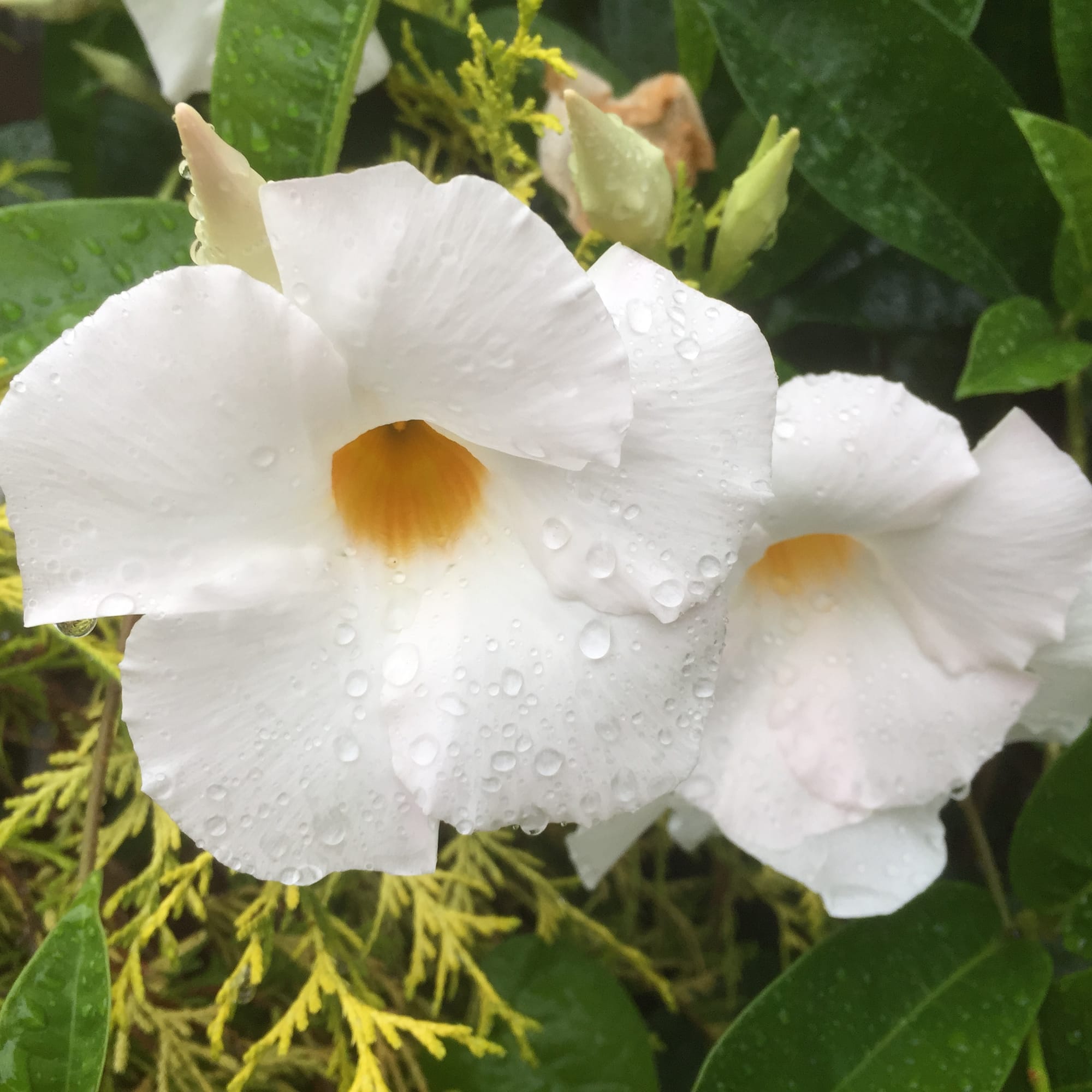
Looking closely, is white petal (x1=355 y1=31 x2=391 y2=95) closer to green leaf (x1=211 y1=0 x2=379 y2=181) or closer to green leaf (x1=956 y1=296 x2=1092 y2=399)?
green leaf (x1=211 y1=0 x2=379 y2=181)

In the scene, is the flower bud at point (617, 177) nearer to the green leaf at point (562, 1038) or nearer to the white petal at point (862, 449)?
the white petal at point (862, 449)

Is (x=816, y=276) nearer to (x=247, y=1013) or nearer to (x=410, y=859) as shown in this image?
(x=410, y=859)

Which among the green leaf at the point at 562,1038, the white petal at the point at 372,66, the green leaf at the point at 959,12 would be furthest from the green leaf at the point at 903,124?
the green leaf at the point at 562,1038

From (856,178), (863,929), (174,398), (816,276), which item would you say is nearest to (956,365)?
(816,276)

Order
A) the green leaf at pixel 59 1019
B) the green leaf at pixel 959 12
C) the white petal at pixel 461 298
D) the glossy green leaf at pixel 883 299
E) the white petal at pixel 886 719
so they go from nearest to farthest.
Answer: the white petal at pixel 461 298 → the green leaf at pixel 59 1019 → the white petal at pixel 886 719 → the green leaf at pixel 959 12 → the glossy green leaf at pixel 883 299

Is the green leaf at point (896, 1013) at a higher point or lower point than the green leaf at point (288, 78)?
lower

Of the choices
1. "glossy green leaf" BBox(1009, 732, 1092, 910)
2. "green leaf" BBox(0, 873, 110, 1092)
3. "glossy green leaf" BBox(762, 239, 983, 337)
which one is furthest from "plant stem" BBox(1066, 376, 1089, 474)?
"green leaf" BBox(0, 873, 110, 1092)

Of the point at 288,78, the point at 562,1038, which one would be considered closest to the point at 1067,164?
the point at 288,78
